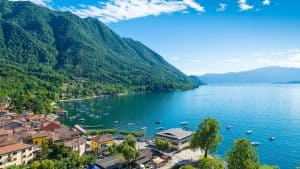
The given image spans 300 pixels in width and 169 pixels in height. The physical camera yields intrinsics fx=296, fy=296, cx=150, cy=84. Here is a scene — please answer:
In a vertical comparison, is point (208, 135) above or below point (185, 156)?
above

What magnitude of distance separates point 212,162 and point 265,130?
266 feet

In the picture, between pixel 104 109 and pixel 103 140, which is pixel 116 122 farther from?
pixel 103 140

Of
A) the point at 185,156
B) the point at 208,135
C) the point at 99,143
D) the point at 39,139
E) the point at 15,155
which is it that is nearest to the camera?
the point at 15,155

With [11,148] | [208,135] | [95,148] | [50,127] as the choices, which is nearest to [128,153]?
[208,135]

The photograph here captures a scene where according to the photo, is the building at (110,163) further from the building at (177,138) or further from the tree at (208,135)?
the building at (177,138)

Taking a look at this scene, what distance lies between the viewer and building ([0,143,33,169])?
55.4m

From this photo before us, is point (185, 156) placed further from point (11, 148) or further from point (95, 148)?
point (11, 148)

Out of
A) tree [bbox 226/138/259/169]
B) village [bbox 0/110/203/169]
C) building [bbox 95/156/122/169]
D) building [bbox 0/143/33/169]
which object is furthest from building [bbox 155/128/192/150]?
building [bbox 0/143/33/169]

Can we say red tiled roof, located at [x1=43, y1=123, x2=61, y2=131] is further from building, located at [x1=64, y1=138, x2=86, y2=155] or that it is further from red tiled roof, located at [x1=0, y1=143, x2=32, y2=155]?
red tiled roof, located at [x1=0, y1=143, x2=32, y2=155]

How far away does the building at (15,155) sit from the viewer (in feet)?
182

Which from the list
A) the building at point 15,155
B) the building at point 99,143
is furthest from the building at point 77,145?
the building at point 15,155

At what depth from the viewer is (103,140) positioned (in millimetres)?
74625

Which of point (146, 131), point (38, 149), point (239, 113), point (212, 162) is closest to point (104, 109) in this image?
point (146, 131)

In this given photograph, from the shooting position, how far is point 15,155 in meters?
57.7
